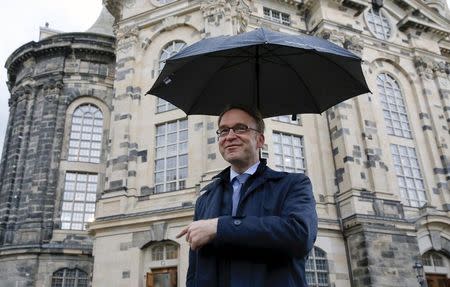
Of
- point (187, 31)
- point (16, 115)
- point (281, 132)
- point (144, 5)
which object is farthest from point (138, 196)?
point (16, 115)

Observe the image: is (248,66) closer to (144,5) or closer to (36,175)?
(144,5)

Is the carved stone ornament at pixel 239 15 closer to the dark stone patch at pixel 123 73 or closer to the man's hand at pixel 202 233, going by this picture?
the dark stone patch at pixel 123 73

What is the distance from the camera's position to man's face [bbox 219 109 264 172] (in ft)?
9.00

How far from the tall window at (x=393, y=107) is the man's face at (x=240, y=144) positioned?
Result: 18.7 m

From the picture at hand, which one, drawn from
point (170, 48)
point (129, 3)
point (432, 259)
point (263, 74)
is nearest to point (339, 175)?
point (432, 259)

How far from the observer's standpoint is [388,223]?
16.6 meters

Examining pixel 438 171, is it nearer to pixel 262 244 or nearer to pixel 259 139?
pixel 259 139

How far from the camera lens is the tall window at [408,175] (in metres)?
19.0

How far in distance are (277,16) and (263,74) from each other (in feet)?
58.6

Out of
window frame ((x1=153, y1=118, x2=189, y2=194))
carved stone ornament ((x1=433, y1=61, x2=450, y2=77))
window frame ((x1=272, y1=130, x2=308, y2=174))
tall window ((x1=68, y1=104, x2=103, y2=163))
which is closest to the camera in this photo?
window frame ((x1=153, y1=118, x2=189, y2=194))

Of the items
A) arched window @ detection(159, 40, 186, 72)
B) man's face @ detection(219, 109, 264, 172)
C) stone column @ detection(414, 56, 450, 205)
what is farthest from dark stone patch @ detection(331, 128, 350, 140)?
man's face @ detection(219, 109, 264, 172)

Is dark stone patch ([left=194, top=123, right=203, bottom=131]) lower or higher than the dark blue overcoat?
higher

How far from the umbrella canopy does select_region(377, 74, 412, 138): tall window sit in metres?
17.1

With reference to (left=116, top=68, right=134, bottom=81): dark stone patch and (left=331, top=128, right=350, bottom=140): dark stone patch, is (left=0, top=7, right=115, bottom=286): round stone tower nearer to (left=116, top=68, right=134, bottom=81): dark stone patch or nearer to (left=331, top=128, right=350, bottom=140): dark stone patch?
(left=116, top=68, right=134, bottom=81): dark stone patch
